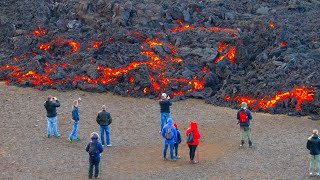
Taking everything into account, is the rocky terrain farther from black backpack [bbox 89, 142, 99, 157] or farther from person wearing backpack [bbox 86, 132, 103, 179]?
black backpack [bbox 89, 142, 99, 157]

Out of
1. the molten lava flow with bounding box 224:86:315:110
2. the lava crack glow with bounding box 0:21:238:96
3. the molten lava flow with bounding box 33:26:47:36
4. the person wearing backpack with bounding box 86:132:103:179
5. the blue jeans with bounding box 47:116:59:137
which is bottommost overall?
Answer: the person wearing backpack with bounding box 86:132:103:179

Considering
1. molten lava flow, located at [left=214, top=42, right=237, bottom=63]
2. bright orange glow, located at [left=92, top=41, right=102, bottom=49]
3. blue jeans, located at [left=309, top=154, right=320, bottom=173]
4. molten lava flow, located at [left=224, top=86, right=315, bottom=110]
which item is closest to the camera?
blue jeans, located at [left=309, top=154, right=320, bottom=173]

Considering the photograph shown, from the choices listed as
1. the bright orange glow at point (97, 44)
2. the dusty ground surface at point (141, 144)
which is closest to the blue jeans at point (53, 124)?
the dusty ground surface at point (141, 144)

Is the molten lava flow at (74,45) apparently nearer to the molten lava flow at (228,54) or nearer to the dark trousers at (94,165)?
the molten lava flow at (228,54)

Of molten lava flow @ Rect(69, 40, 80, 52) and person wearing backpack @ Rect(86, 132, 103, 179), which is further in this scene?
molten lava flow @ Rect(69, 40, 80, 52)

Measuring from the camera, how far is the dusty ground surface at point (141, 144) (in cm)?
2386

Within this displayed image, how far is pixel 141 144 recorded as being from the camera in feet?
92.0

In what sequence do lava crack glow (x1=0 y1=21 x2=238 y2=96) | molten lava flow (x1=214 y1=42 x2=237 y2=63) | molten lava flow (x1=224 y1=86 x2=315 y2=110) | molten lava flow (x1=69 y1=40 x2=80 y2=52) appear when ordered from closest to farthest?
molten lava flow (x1=224 y1=86 x2=315 y2=110) → lava crack glow (x1=0 y1=21 x2=238 y2=96) → molten lava flow (x1=214 y1=42 x2=237 y2=63) → molten lava flow (x1=69 y1=40 x2=80 y2=52)

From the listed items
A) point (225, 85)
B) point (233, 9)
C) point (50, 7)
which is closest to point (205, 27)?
point (233, 9)

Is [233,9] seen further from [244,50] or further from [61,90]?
[61,90]

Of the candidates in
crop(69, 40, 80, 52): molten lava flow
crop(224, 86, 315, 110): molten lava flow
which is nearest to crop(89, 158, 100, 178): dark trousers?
crop(224, 86, 315, 110): molten lava flow

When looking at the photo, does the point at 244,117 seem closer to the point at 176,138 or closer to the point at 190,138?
the point at 190,138

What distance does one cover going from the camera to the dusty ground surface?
23.9 metres

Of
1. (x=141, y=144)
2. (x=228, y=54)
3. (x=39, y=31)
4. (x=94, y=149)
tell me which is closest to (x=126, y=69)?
(x=228, y=54)
